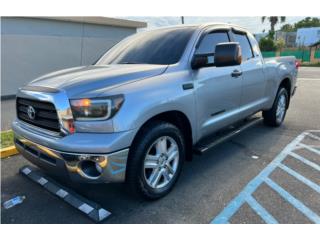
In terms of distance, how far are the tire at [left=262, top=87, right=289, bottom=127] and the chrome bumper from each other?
13.3 feet

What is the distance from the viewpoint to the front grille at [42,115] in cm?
268

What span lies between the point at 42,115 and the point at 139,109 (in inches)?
39.8

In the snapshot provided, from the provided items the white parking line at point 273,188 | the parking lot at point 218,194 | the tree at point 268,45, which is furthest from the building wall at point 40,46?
the tree at point 268,45

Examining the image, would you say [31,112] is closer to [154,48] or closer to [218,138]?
[154,48]

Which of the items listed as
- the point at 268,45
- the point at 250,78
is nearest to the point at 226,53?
the point at 250,78

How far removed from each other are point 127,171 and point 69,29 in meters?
11.3

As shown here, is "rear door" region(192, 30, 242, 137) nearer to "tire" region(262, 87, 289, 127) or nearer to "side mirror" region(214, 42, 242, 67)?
"side mirror" region(214, 42, 242, 67)

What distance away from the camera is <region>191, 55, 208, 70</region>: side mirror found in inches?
132

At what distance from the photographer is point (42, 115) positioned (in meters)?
2.83

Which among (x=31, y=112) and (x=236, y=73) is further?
(x=236, y=73)

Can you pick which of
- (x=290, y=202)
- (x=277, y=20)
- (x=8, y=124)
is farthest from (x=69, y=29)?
(x=277, y=20)

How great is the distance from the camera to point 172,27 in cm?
395

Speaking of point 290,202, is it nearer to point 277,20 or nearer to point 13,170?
point 13,170

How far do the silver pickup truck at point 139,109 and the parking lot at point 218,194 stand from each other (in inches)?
11.2
